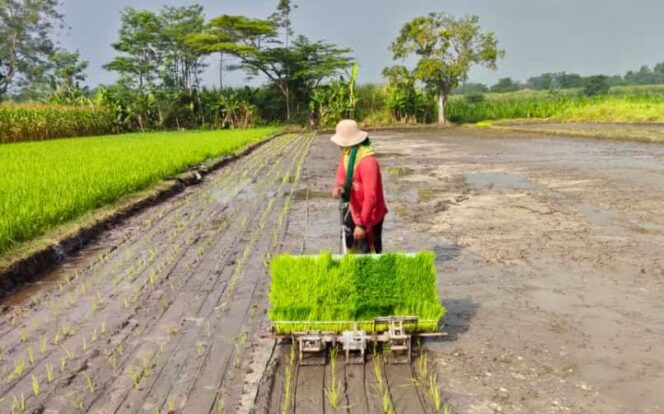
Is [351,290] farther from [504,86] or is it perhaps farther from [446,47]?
[504,86]

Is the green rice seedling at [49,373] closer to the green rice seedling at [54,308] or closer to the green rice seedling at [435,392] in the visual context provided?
the green rice seedling at [54,308]

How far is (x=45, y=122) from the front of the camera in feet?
81.1

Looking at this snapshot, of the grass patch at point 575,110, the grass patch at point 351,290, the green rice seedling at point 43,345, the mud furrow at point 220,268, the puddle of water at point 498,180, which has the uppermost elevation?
the grass patch at point 575,110

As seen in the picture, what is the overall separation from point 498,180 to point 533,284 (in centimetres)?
692

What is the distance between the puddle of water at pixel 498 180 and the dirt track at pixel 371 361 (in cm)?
125

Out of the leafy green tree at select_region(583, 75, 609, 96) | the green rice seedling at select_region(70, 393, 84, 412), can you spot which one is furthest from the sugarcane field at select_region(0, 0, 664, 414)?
the leafy green tree at select_region(583, 75, 609, 96)

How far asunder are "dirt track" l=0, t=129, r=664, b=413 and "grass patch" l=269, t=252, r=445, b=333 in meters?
0.29

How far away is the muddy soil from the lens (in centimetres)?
314

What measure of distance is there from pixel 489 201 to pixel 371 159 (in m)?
5.54

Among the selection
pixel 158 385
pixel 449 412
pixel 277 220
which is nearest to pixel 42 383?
pixel 158 385

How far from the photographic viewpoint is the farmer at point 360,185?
400cm

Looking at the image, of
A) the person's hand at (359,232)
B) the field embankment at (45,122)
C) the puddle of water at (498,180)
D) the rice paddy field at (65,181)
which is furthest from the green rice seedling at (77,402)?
the field embankment at (45,122)

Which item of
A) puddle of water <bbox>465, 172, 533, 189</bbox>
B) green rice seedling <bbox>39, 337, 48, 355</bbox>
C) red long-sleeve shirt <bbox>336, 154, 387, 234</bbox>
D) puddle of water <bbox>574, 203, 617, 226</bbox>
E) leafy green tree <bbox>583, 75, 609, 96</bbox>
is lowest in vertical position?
green rice seedling <bbox>39, 337, 48, 355</bbox>

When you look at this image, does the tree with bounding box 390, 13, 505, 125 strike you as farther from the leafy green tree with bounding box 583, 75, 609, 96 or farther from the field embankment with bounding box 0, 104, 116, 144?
the leafy green tree with bounding box 583, 75, 609, 96
